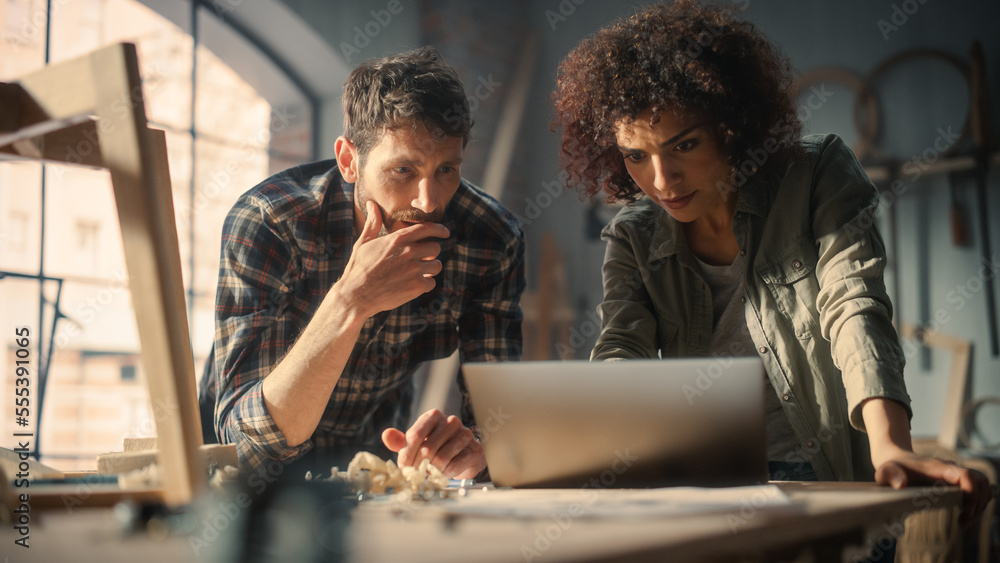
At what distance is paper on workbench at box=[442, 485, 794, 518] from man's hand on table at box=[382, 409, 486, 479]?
0.29m

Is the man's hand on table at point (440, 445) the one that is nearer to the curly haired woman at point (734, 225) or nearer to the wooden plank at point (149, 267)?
the curly haired woman at point (734, 225)

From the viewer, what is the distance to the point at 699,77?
4.04ft

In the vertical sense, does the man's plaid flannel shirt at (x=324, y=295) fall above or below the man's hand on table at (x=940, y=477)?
above

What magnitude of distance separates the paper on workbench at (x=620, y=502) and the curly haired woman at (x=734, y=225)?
1.21ft

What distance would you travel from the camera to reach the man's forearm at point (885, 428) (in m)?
0.88

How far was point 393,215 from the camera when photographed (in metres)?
1.44

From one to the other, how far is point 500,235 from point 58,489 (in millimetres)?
1044

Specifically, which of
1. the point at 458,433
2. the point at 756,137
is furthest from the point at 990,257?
the point at 458,433

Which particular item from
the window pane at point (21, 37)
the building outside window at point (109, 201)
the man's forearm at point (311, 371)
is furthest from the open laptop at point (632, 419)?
the window pane at point (21, 37)

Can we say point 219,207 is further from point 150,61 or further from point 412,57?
point 412,57

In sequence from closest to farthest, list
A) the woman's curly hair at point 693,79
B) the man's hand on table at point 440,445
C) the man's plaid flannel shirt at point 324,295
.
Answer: the man's hand on table at point 440,445 < the woman's curly hair at point 693,79 < the man's plaid flannel shirt at point 324,295

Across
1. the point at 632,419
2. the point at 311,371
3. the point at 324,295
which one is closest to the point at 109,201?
the point at 324,295

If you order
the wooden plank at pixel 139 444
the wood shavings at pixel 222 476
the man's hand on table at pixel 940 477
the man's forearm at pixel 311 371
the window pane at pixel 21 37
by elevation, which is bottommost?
the man's hand on table at pixel 940 477

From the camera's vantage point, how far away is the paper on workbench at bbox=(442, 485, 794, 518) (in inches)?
25.2
